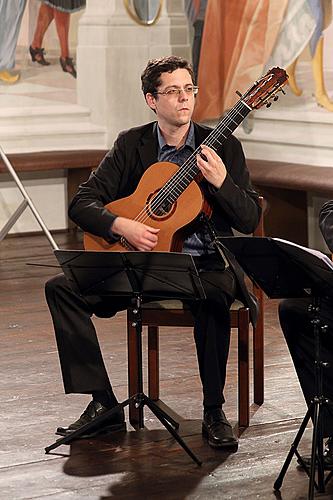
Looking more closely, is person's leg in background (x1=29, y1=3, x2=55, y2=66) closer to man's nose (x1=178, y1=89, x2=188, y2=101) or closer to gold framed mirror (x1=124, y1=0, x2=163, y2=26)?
gold framed mirror (x1=124, y1=0, x2=163, y2=26)

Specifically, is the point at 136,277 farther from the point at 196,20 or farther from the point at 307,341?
the point at 196,20

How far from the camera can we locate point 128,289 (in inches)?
156

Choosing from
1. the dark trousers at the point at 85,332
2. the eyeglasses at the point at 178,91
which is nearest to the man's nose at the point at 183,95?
the eyeglasses at the point at 178,91

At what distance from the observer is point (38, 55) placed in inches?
345

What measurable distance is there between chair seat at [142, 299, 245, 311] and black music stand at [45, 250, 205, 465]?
15 cm

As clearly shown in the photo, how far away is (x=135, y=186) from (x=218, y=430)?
3.10 ft

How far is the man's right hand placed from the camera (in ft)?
13.6

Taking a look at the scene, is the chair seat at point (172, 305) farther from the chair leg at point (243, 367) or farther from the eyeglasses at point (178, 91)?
the eyeglasses at point (178, 91)

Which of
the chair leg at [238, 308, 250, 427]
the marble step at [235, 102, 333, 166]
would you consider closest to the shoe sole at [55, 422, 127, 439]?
the chair leg at [238, 308, 250, 427]

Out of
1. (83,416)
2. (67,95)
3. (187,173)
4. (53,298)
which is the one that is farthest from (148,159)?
(67,95)

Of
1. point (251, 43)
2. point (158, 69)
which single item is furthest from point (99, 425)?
point (251, 43)

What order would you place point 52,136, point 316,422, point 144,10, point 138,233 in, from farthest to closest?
point 144,10
point 52,136
point 138,233
point 316,422

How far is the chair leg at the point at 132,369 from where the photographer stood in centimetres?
432

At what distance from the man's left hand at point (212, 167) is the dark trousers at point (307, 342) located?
51cm
